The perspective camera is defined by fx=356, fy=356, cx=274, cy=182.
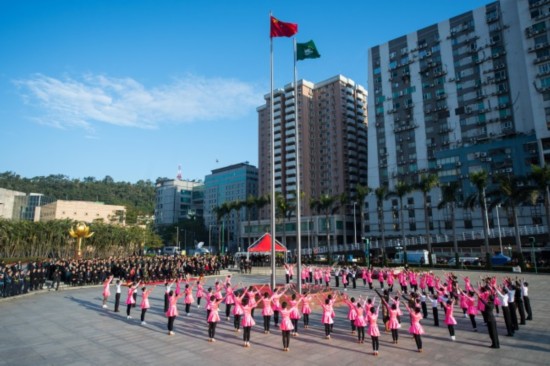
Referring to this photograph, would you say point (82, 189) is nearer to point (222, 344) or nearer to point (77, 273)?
point (77, 273)

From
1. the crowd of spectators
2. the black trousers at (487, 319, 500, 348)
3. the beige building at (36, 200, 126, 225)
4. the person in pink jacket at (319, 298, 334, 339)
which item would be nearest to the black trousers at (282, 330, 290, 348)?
the person in pink jacket at (319, 298, 334, 339)

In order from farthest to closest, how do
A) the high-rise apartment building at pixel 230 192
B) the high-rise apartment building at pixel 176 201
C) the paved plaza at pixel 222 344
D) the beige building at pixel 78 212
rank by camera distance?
the high-rise apartment building at pixel 176 201 < the high-rise apartment building at pixel 230 192 < the beige building at pixel 78 212 < the paved plaza at pixel 222 344

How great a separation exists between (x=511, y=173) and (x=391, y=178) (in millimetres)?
23824

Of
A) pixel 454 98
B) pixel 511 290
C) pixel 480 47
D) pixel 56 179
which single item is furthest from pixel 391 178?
pixel 56 179

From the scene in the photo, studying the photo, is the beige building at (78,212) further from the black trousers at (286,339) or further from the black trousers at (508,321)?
the black trousers at (508,321)

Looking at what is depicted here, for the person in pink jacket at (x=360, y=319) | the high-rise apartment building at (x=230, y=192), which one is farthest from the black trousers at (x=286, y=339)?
the high-rise apartment building at (x=230, y=192)

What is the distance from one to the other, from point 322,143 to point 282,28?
Answer: 8289 centimetres

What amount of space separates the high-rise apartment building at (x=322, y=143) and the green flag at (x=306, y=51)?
73.4 m

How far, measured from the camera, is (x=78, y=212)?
346ft

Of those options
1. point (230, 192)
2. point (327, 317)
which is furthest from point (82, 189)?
point (327, 317)

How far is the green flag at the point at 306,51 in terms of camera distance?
72.5 ft

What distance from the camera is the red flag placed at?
70.6 feet

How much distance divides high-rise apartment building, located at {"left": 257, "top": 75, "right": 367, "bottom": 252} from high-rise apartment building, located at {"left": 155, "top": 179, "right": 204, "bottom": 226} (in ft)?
181

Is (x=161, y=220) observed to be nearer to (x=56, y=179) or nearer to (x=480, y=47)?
(x=56, y=179)
